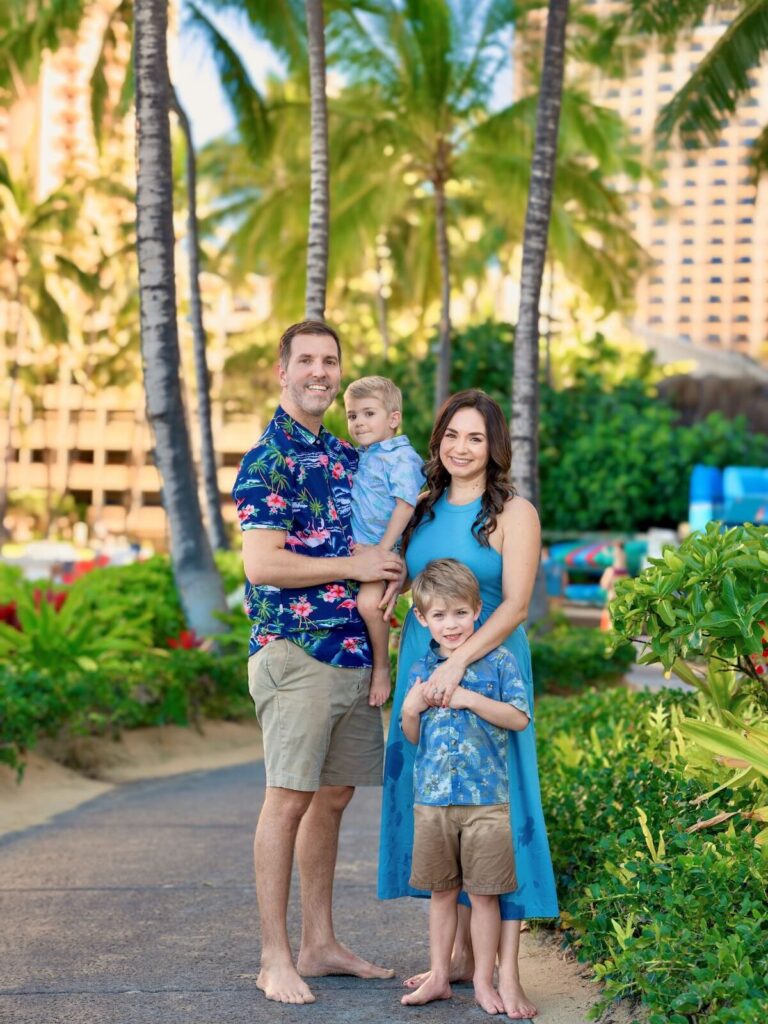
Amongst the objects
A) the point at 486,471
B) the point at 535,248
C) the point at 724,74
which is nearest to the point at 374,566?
the point at 486,471

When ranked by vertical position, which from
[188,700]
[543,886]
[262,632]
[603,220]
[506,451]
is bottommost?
[188,700]

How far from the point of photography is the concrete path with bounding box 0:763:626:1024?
410 cm

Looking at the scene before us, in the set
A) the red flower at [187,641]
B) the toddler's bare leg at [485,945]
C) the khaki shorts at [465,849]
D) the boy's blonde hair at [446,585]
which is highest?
the boy's blonde hair at [446,585]

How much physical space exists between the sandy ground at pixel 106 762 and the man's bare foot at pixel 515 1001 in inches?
148

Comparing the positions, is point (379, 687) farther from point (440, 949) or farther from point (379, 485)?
point (440, 949)

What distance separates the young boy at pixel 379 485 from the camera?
429 centimetres

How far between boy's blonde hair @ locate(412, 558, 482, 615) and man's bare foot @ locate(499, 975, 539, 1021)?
1113 mm

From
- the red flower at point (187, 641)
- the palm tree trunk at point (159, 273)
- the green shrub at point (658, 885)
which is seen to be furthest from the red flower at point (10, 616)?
the green shrub at point (658, 885)

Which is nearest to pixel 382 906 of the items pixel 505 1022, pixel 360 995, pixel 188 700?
pixel 360 995

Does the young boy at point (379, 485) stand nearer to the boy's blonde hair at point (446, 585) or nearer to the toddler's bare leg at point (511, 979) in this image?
the boy's blonde hair at point (446, 585)

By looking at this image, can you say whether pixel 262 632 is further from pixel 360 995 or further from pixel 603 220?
pixel 603 220

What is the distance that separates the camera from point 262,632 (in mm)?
4305

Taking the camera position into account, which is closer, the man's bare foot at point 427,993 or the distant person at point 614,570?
the man's bare foot at point 427,993

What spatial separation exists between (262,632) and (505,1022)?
1.35 m
